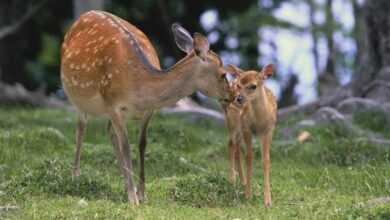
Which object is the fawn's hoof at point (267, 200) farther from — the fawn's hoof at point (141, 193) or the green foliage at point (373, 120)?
the green foliage at point (373, 120)

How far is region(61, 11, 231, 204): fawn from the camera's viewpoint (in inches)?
A: 347

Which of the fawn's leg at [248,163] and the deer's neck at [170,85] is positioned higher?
the deer's neck at [170,85]

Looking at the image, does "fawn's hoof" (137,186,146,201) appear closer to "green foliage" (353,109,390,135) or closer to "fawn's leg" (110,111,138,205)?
"fawn's leg" (110,111,138,205)

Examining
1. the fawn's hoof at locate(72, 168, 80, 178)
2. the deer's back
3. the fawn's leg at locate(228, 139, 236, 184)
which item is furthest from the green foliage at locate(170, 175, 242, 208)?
the fawn's hoof at locate(72, 168, 80, 178)

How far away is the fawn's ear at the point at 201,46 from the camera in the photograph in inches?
342

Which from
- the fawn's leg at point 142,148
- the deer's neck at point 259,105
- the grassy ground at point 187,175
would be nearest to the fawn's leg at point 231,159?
the grassy ground at point 187,175

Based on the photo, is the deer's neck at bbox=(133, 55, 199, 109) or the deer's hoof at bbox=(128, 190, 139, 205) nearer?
the deer's hoof at bbox=(128, 190, 139, 205)

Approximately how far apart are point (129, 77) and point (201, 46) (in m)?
0.75

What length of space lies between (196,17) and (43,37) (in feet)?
12.7

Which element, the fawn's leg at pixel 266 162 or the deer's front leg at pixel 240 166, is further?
the deer's front leg at pixel 240 166

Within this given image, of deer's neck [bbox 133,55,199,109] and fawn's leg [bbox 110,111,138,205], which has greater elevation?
deer's neck [bbox 133,55,199,109]

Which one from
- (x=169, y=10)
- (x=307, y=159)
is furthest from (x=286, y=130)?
(x=169, y=10)

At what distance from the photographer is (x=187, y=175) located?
9938mm

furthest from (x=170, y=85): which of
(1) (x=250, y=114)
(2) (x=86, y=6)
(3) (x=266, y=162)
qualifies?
(2) (x=86, y=6)
